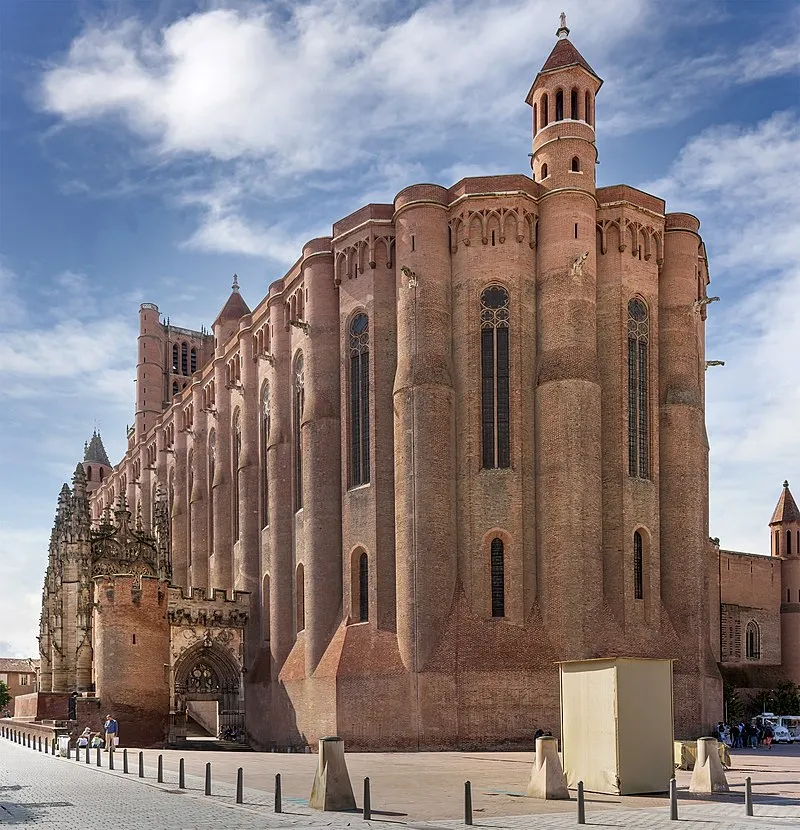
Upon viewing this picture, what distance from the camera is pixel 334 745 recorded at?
1977 centimetres

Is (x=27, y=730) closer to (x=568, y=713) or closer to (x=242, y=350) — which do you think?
(x=242, y=350)

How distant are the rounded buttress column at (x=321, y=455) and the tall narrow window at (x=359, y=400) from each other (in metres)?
1.22

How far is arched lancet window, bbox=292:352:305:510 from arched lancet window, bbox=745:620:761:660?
98.2ft

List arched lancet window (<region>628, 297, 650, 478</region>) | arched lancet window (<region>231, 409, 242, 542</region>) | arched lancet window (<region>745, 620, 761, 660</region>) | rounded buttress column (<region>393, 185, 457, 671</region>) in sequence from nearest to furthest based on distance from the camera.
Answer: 1. rounded buttress column (<region>393, 185, 457, 671</region>)
2. arched lancet window (<region>628, 297, 650, 478</region>)
3. arched lancet window (<region>231, 409, 242, 542</region>)
4. arched lancet window (<region>745, 620, 761, 660</region>)

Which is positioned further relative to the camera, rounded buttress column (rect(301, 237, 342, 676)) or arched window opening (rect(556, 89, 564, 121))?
arched window opening (rect(556, 89, 564, 121))

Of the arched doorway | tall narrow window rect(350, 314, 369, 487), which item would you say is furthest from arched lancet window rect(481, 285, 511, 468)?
the arched doorway

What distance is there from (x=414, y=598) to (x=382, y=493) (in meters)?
4.60

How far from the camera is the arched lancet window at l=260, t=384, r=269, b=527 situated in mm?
55312

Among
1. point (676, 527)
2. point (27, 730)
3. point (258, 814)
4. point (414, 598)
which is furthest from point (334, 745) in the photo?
point (27, 730)

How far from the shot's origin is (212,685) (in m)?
55.8

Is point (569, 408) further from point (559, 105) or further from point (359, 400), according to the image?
point (559, 105)

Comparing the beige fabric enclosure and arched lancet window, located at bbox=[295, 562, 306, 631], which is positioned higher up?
arched lancet window, located at bbox=[295, 562, 306, 631]

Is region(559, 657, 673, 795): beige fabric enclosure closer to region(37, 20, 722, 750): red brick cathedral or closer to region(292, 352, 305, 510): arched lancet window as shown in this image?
region(37, 20, 722, 750): red brick cathedral

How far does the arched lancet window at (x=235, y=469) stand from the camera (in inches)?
2383
